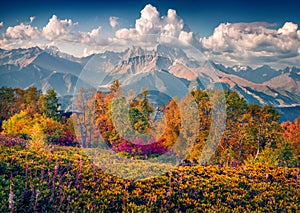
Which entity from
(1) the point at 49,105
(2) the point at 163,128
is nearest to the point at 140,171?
(2) the point at 163,128

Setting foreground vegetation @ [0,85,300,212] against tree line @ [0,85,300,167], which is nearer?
foreground vegetation @ [0,85,300,212]

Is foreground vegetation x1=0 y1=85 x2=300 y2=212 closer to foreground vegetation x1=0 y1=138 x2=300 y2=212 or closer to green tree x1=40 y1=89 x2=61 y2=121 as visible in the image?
foreground vegetation x1=0 y1=138 x2=300 y2=212

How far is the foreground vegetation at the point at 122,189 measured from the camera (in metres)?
8.70

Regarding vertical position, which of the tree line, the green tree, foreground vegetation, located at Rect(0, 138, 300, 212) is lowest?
foreground vegetation, located at Rect(0, 138, 300, 212)

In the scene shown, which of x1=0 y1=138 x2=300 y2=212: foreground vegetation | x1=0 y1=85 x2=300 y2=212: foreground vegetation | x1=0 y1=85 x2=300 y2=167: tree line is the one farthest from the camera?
x1=0 y1=85 x2=300 y2=167: tree line

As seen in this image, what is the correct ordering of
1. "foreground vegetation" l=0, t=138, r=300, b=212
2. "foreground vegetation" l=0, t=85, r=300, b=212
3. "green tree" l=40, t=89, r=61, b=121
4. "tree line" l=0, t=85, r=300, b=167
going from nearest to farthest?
1. "foreground vegetation" l=0, t=138, r=300, b=212
2. "foreground vegetation" l=0, t=85, r=300, b=212
3. "tree line" l=0, t=85, r=300, b=167
4. "green tree" l=40, t=89, r=61, b=121

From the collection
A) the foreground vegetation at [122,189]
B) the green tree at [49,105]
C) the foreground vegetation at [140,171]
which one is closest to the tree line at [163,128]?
the foreground vegetation at [140,171]

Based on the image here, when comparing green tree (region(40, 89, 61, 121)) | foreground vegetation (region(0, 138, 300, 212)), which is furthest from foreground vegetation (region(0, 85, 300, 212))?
green tree (region(40, 89, 61, 121))

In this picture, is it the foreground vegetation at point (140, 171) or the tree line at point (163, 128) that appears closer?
the foreground vegetation at point (140, 171)

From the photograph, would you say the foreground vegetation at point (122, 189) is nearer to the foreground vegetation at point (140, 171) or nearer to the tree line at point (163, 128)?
the foreground vegetation at point (140, 171)

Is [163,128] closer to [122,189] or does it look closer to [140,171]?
[140,171]

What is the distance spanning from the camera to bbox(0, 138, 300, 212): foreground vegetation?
28.5ft

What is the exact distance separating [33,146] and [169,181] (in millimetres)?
6493

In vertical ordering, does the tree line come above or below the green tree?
below
